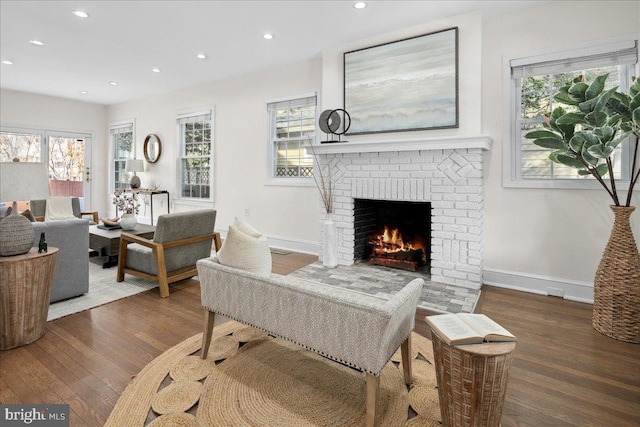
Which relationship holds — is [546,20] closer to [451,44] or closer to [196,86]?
[451,44]

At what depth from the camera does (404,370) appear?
73.6 inches

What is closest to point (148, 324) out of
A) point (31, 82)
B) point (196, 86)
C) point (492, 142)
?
point (492, 142)

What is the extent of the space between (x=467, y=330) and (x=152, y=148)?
7112 mm

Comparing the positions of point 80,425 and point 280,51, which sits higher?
point 280,51

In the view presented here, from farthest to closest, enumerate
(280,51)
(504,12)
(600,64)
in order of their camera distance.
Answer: (280,51)
(504,12)
(600,64)

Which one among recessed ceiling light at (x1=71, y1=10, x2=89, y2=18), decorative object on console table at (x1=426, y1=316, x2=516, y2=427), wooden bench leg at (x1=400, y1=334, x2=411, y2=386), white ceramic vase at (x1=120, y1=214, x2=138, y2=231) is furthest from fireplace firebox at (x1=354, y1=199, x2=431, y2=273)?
recessed ceiling light at (x1=71, y1=10, x2=89, y2=18)

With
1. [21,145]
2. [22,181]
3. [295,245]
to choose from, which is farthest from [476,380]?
[21,145]

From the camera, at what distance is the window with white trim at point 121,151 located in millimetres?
7559

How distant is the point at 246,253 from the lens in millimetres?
1930

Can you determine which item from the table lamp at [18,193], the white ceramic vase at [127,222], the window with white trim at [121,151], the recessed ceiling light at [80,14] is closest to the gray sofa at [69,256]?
the table lamp at [18,193]

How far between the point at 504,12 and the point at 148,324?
4.45 m

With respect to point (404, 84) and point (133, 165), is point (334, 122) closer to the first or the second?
point (404, 84)

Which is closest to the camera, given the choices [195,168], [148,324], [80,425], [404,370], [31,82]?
[80,425]

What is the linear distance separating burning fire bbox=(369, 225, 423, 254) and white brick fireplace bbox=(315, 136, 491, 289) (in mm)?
573
